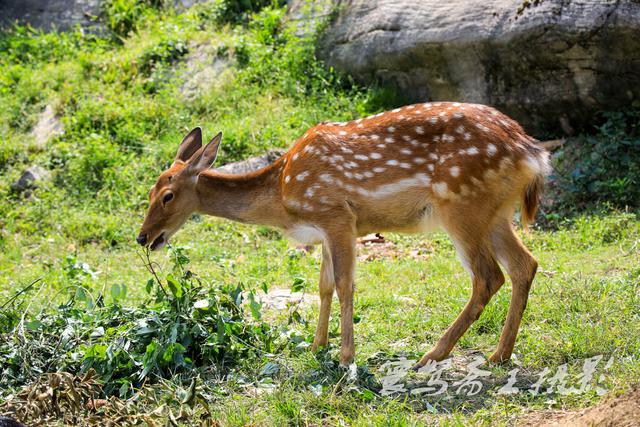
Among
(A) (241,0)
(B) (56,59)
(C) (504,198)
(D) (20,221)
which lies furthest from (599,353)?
(B) (56,59)

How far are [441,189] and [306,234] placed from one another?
1.15m

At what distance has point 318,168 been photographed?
6.74 m

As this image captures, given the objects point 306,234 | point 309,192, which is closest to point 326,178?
point 309,192

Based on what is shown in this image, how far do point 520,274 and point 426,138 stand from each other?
3.90ft

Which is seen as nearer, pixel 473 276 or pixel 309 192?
pixel 473 276


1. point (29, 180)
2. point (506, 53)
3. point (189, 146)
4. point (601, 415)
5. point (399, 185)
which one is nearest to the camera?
point (601, 415)

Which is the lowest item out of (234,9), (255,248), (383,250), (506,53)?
(255,248)

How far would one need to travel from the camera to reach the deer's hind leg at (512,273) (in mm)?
6156

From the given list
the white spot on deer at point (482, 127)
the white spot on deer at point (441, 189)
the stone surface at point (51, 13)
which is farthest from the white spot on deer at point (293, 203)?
the stone surface at point (51, 13)

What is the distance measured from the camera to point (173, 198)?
23.5ft

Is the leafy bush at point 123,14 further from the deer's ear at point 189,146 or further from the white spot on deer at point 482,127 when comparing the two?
the white spot on deer at point 482,127

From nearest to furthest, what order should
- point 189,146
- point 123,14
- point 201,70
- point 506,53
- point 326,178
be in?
point 326,178 → point 189,146 → point 506,53 → point 201,70 → point 123,14

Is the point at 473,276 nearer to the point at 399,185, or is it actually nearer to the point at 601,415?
the point at 399,185

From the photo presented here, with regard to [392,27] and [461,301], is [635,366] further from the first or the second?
[392,27]
